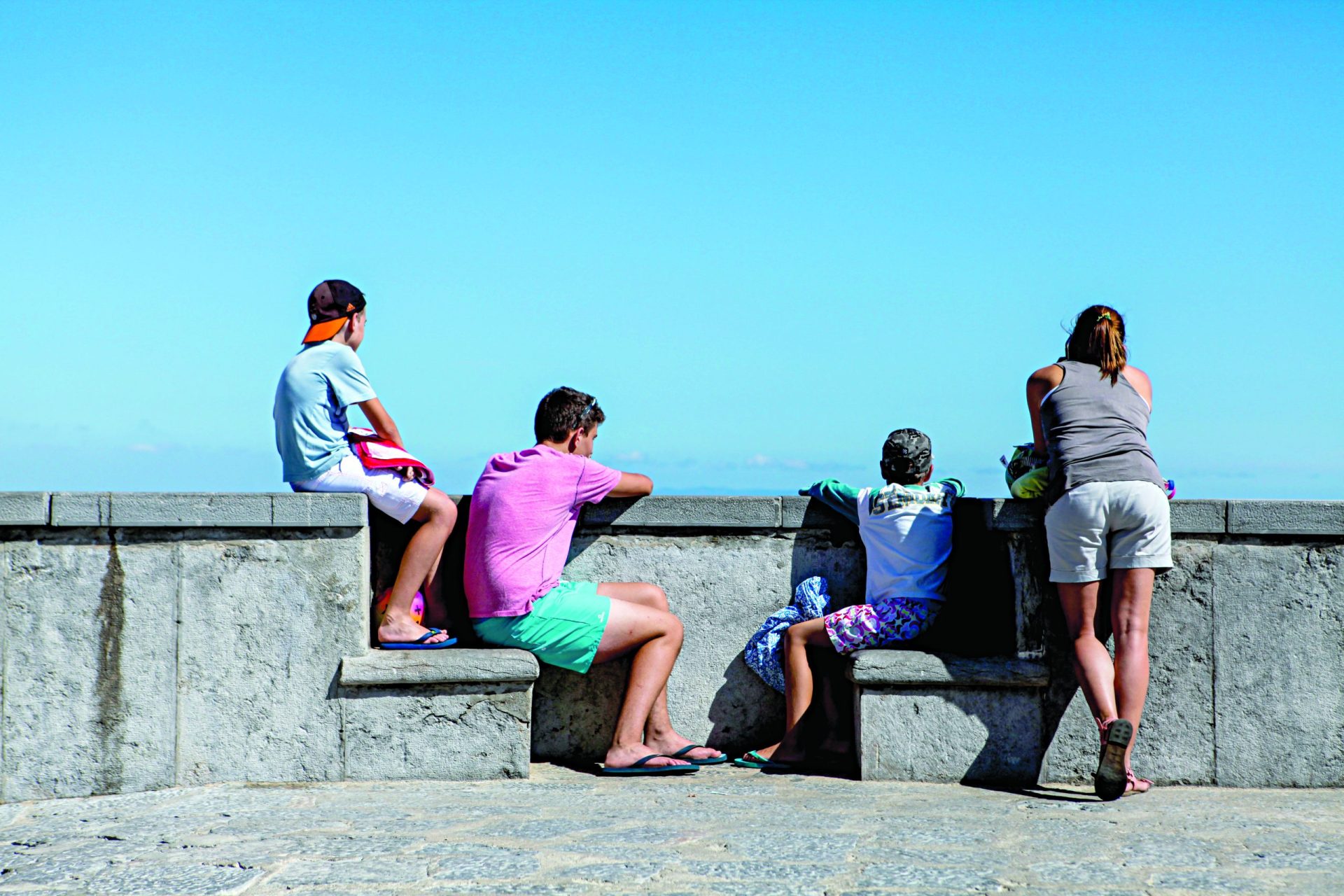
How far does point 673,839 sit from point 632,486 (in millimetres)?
1694

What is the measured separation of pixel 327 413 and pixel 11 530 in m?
1.36

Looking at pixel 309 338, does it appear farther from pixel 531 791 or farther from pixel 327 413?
pixel 531 791

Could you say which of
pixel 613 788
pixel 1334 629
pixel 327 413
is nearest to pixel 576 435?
pixel 327 413

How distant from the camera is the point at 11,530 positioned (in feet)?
16.6

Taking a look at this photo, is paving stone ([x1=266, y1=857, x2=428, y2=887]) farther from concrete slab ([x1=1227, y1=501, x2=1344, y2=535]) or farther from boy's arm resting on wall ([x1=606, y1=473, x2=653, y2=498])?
concrete slab ([x1=1227, y1=501, x2=1344, y2=535])

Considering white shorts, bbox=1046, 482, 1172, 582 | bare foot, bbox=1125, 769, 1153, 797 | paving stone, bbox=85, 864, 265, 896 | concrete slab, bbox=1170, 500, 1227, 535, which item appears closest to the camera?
paving stone, bbox=85, 864, 265, 896

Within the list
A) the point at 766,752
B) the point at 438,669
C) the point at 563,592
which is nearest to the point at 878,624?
the point at 766,752

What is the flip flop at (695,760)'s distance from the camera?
5.29 metres

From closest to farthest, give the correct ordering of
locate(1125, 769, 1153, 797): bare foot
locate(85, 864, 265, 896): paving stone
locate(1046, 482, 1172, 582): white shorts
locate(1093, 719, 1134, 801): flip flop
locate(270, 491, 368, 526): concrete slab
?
locate(85, 864, 265, 896): paving stone, locate(1093, 719, 1134, 801): flip flop, locate(1046, 482, 1172, 582): white shorts, locate(1125, 769, 1153, 797): bare foot, locate(270, 491, 368, 526): concrete slab

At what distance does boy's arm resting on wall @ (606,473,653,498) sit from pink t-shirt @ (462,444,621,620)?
Result: 38mm

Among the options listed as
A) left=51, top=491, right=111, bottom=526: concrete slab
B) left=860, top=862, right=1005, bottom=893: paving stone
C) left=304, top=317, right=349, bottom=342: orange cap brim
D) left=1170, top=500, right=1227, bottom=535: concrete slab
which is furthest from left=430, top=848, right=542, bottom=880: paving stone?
left=1170, top=500, right=1227, bottom=535: concrete slab

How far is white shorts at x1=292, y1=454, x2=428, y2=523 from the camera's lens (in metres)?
5.21

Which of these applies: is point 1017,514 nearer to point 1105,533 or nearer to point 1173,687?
point 1105,533

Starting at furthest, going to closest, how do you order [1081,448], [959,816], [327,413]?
[327,413], [1081,448], [959,816]
